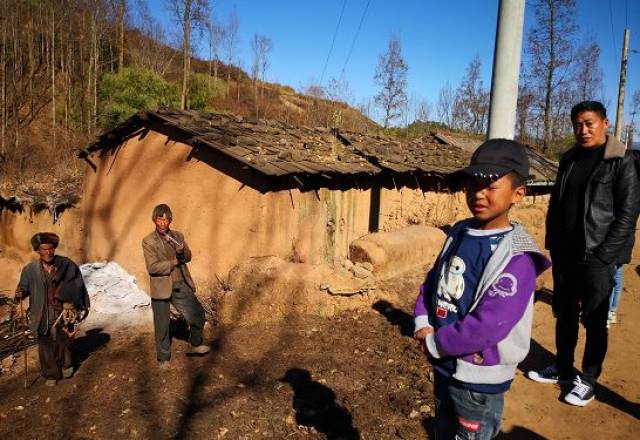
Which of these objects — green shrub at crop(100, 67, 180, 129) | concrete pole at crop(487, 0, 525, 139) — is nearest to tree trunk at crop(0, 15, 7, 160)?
green shrub at crop(100, 67, 180, 129)

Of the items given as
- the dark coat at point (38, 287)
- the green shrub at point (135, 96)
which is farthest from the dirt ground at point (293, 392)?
the green shrub at point (135, 96)

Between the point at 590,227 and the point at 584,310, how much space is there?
64cm

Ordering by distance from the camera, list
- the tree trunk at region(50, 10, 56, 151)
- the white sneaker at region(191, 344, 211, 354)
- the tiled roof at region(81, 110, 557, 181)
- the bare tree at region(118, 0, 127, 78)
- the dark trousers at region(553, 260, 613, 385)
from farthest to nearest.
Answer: the bare tree at region(118, 0, 127, 78), the tree trunk at region(50, 10, 56, 151), the tiled roof at region(81, 110, 557, 181), the white sneaker at region(191, 344, 211, 354), the dark trousers at region(553, 260, 613, 385)

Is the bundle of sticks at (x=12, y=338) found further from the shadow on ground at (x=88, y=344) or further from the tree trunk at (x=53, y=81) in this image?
the tree trunk at (x=53, y=81)

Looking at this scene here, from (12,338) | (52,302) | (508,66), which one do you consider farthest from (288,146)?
(12,338)

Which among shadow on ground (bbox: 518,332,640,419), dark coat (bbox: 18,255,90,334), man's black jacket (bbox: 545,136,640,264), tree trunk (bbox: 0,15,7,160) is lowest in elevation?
shadow on ground (bbox: 518,332,640,419)

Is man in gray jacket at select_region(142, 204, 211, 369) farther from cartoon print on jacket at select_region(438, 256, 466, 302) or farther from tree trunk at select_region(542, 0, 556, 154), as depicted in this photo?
tree trunk at select_region(542, 0, 556, 154)

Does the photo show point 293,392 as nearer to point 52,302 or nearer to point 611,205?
point 52,302

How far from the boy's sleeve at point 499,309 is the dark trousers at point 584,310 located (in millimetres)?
1871

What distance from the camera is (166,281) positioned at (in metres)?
4.59

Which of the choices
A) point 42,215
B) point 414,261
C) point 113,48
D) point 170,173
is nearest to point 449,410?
point 414,261

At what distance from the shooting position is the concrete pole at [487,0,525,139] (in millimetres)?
4055

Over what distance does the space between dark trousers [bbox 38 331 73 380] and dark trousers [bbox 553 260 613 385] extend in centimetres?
504

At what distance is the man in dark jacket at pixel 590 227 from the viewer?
10.0 ft
